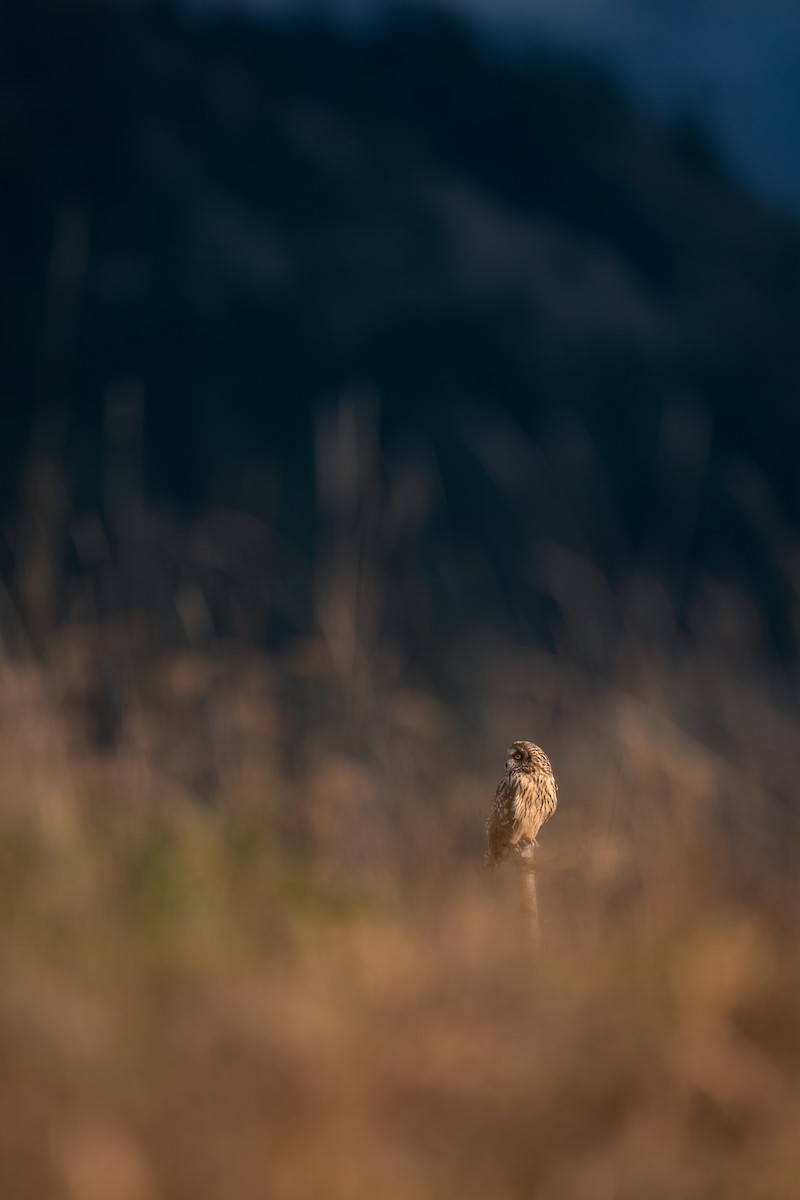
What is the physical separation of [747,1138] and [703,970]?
0.21m

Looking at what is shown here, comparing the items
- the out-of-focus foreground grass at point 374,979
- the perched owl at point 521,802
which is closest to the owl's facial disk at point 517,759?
the perched owl at point 521,802

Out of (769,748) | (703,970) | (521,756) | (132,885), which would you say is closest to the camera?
(521,756)

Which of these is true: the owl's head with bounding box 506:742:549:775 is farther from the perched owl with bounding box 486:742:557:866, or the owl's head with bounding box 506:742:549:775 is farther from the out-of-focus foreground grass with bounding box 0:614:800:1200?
the out-of-focus foreground grass with bounding box 0:614:800:1200

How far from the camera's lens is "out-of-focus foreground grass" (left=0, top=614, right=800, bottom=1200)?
2.65ft

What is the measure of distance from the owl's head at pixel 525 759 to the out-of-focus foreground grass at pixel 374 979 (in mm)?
124

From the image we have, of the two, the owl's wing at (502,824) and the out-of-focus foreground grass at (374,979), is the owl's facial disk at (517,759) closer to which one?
the owl's wing at (502,824)

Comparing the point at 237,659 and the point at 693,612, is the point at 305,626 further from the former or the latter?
the point at 693,612

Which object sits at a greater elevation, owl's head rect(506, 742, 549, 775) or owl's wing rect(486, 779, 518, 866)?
owl's head rect(506, 742, 549, 775)

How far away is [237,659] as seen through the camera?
7.38ft

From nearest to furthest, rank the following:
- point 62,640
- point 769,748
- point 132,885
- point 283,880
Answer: point 132,885, point 283,880, point 62,640, point 769,748

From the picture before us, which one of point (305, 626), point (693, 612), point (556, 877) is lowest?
point (305, 626)

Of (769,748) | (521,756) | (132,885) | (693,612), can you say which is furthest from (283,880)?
(693,612)

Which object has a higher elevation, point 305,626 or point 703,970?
point 703,970

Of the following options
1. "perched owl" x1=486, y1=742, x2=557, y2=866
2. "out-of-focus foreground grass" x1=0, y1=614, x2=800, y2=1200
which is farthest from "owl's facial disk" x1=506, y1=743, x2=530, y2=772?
"out-of-focus foreground grass" x1=0, y1=614, x2=800, y2=1200
